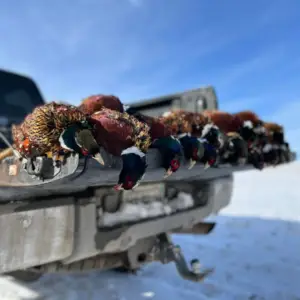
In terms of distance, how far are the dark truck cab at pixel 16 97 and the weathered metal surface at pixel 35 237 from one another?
2030mm

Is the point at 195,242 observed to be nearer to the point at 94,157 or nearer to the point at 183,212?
the point at 183,212

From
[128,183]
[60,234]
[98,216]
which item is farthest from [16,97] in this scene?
[128,183]

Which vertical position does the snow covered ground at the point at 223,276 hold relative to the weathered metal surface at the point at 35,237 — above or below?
below

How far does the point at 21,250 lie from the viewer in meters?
1.58

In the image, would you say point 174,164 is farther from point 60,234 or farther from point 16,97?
point 16,97

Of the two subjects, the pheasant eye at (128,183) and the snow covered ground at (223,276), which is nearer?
the pheasant eye at (128,183)

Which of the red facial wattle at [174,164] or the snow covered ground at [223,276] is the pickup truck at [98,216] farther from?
the snow covered ground at [223,276]

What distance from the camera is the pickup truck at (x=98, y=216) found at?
4.99 ft

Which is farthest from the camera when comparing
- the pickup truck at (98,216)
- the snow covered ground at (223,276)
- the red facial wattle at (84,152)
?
the snow covered ground at (223,276)

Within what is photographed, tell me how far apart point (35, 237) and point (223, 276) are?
2.18 meters

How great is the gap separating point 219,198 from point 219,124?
0.77 meters

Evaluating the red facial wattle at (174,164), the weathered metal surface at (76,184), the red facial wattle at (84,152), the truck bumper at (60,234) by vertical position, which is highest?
the red facial wattle at (84,152)

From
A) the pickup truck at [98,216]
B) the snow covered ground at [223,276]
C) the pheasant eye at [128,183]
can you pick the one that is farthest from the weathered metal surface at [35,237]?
the snow covered ground at [223,276]

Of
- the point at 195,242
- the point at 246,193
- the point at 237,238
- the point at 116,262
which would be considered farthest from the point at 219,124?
the point at 246,193
